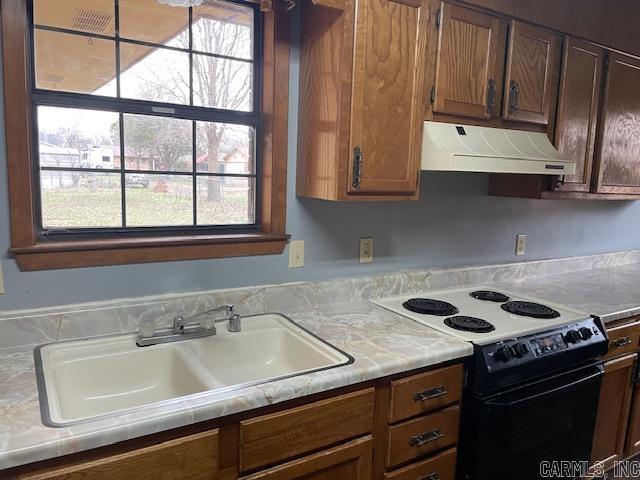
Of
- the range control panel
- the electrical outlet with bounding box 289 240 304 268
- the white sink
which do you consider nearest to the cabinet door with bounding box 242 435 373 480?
the white sink

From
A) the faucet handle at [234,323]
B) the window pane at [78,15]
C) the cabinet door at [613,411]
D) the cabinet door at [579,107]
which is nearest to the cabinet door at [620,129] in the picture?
the cabinet door at [579,107]

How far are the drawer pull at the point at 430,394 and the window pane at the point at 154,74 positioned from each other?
4.37 ft

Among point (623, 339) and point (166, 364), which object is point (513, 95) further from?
point (166, 364)

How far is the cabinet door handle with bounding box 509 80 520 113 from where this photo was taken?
205 centimetres

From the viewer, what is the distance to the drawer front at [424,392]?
1482 mm

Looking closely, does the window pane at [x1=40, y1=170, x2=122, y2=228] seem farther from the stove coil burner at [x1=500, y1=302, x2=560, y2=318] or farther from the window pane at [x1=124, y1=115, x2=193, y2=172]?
the stove coil burner at [x1=500, y1=302, x2=560, y2=318]

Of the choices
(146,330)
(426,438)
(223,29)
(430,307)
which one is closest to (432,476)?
(426,438)

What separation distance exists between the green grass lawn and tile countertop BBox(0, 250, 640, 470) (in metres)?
0.29

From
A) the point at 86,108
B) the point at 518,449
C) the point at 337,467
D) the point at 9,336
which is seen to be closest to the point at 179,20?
the point at 86,108

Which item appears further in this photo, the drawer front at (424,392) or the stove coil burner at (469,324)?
the stove coil burner at (469,324)

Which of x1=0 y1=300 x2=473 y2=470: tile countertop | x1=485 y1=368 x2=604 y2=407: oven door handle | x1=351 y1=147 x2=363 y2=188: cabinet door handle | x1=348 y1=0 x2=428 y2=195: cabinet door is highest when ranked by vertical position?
x1=348 y1=0 x2=428 y2=195: cabinet door

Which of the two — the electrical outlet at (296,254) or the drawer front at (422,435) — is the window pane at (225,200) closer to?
the electrical outlet at (296,254)

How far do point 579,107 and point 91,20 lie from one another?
223 cm

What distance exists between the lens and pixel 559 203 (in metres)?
2.92
